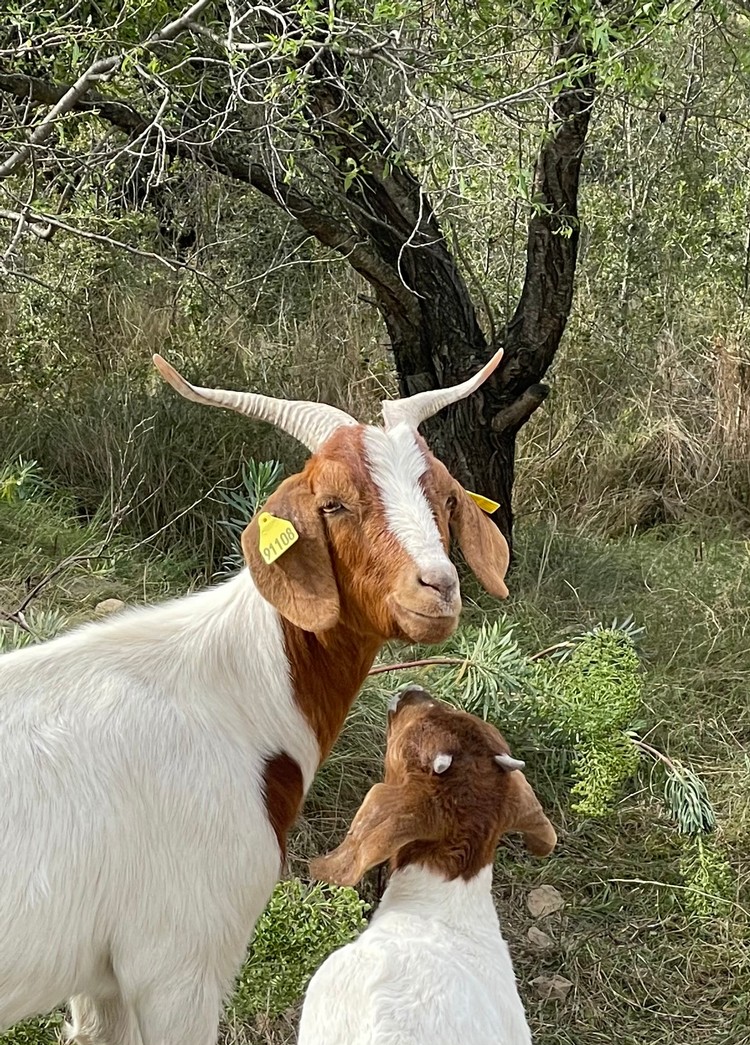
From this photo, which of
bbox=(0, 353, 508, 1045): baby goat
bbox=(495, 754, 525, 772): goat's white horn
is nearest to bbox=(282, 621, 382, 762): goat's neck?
bbox=(0, 353, 508, 1045): baby goat

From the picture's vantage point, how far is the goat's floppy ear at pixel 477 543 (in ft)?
8.39

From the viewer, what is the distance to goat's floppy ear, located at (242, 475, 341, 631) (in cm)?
239

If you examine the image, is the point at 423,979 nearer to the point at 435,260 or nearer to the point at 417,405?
the point at 417,405

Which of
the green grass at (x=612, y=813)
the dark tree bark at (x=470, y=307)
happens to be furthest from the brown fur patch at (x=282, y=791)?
the dark tree bark at (x=470, y=307)

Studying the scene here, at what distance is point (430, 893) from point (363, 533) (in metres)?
0.76

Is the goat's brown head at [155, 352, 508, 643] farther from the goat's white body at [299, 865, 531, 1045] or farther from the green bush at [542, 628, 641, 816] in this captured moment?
the green bush at [542, 628, 641, 816]

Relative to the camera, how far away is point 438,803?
2432 millimetres

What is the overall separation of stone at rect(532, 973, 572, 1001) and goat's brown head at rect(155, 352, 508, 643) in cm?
185

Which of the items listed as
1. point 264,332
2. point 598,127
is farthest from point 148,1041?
point 598,127

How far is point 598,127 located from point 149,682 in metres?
6.39

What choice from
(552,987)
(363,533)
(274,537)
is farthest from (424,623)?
(552,987)

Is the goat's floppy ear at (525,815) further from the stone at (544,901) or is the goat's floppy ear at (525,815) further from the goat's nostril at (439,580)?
the stone at (544,901)

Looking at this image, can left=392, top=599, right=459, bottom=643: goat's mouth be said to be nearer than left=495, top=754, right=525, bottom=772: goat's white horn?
Yes

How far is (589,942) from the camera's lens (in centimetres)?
396
